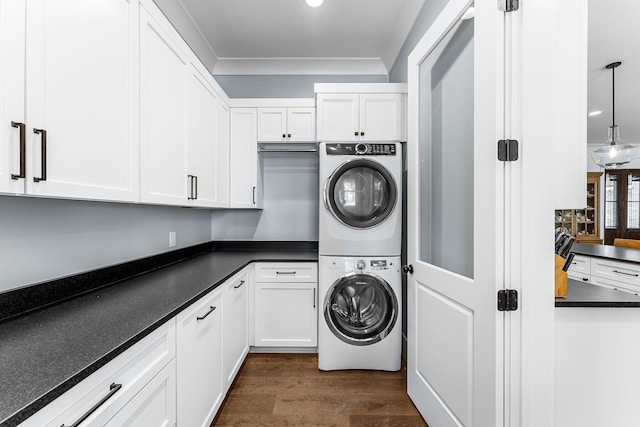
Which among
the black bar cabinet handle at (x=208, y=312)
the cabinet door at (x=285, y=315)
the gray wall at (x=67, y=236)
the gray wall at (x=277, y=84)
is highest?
the gray wall at (x=277, y=84)

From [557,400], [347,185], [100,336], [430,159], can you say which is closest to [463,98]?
[430,159]

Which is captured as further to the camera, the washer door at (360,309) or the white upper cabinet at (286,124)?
the white upper cabinet at (286,124)

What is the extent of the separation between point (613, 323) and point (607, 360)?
6.2 inches

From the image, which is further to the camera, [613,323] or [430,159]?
[430,159]

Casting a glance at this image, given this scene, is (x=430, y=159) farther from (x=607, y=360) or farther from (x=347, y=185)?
(x=607, y=360)

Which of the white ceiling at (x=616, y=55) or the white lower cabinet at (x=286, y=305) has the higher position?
the white ceiling at (x=616, y=55)

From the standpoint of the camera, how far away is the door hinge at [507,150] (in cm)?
117

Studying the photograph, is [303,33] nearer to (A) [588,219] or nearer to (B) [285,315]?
(B) [285,315]

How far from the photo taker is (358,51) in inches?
120

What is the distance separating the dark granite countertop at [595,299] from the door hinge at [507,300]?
236 millimetres

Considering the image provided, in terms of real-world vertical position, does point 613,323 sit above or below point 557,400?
above

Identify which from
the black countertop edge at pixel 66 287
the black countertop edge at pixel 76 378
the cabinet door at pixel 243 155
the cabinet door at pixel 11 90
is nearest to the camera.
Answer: the black countertop edge at pixel 76 378

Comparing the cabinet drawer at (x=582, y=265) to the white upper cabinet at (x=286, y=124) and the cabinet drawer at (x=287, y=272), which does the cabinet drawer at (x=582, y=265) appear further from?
the white upper cabinet at (x=286, y=124)

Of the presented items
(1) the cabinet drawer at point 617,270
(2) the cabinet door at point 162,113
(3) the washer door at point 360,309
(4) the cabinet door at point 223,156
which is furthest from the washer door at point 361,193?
(1) the cabinet drawer at point 617,270
